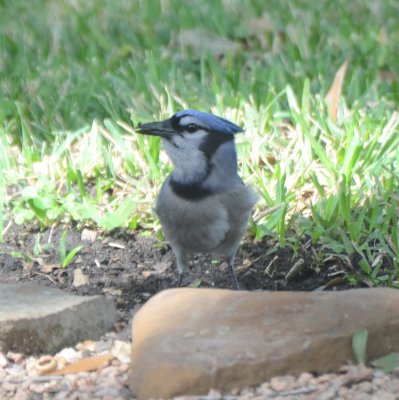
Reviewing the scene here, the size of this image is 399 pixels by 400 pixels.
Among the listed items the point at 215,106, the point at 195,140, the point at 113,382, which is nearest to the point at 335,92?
the point at 215,106

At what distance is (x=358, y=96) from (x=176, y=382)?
3245 mm

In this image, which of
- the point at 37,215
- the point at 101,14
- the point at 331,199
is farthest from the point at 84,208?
the point at 101,14

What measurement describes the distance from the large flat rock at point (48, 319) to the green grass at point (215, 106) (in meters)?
0.99

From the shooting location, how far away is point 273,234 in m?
4.32

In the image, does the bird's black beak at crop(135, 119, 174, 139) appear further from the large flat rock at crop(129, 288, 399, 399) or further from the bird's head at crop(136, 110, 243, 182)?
the large flat rock at crop(129, 288, 399, 399)

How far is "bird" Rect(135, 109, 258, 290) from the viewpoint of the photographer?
3934 millimetres

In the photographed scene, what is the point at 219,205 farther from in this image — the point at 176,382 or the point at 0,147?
the point at 0,147

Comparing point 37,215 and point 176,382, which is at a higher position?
point 176,382

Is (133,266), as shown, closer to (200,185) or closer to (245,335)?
(200,185)

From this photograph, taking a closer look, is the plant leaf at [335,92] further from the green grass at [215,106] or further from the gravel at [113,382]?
the gravel at [113,382]

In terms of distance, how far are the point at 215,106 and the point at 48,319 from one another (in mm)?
2398

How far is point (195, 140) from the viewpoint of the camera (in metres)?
3.94

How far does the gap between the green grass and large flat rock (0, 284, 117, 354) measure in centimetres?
99

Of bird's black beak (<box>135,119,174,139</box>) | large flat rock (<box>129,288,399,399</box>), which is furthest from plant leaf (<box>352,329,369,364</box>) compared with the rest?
bird's black beak (<box>135,119,174,139</box>)
